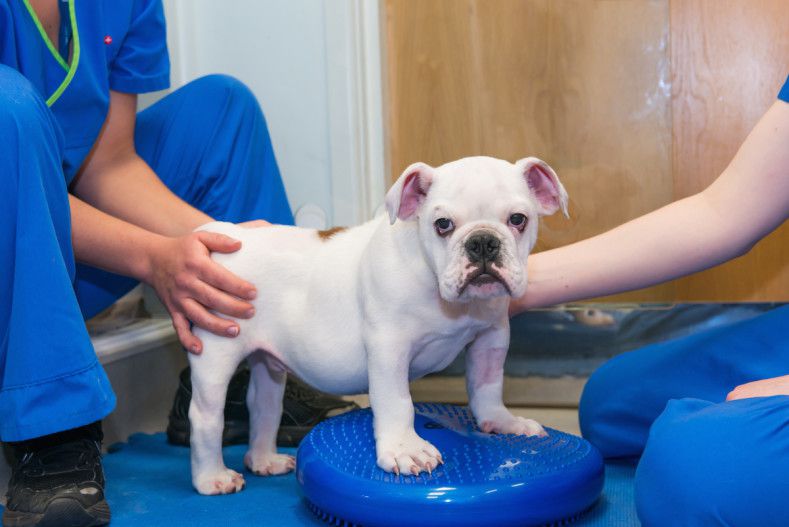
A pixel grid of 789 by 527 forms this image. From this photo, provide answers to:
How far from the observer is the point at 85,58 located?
4.21 feet

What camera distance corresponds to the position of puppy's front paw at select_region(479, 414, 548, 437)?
3.59 ft

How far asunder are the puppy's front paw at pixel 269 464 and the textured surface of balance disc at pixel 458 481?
16 cm

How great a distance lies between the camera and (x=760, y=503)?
0.77 meters

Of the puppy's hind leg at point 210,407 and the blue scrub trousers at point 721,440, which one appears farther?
the puppy's hind leg at point 210,407

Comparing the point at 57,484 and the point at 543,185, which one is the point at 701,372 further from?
the point at 57,484

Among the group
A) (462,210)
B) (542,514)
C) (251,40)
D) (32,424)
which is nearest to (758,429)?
(542,514)

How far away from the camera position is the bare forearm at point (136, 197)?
1.35 metres

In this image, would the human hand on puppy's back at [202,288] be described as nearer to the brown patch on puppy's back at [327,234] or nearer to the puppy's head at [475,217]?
the brown patch on puppy's back at [327,234]

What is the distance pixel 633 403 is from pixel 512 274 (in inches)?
15.5

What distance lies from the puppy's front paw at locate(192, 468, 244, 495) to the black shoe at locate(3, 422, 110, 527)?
0.40 ft

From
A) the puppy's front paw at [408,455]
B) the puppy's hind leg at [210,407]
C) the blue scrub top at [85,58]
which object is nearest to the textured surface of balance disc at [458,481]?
the puppy's front paw at [408,455]

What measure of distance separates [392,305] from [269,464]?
36 centimetres

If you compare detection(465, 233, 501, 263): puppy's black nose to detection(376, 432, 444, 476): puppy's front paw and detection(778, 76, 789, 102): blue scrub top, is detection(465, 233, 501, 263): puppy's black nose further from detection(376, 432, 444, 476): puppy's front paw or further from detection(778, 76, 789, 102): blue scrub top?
detection(778, 76, 789, 102): blue scrub top

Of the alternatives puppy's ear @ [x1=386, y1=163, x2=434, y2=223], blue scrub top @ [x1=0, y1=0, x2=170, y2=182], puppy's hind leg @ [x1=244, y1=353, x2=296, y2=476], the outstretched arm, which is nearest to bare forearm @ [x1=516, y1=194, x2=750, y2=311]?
the outstretched arm
